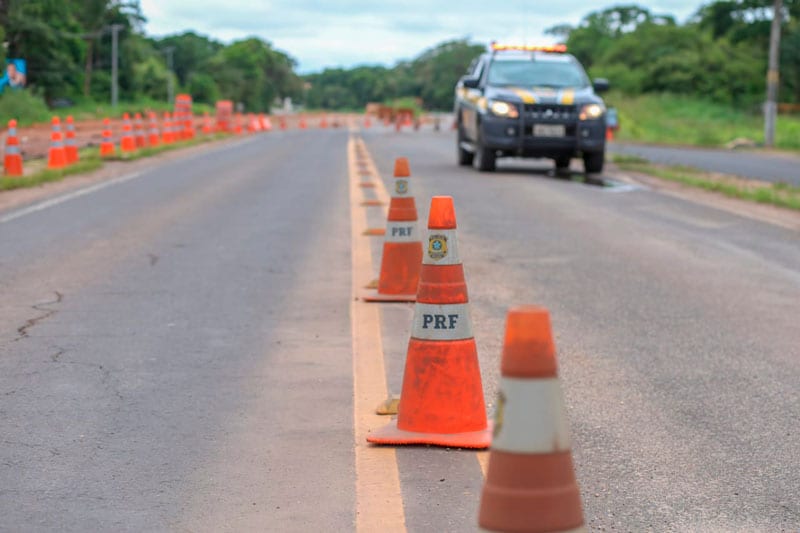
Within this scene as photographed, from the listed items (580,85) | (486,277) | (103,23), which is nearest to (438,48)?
(103,23)

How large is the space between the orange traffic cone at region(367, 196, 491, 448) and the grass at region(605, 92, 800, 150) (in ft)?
115

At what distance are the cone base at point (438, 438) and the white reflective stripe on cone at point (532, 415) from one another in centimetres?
198

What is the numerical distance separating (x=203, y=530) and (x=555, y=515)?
1481mm

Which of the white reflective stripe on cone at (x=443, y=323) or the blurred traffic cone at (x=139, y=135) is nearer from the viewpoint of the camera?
the white reflective stripe on cone at (x=443, y=323)

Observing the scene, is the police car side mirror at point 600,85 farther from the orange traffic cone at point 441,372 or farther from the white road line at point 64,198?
the orange traffic cone at point 441,372

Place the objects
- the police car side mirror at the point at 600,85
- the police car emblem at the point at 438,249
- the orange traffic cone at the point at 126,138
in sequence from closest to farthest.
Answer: the police car emblem at the point at 438,249, the police car side mirror at the point at 600,85, the orange traffic cone at the point at 126,138

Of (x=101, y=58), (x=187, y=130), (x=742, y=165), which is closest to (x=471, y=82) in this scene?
(x=742, y=165)

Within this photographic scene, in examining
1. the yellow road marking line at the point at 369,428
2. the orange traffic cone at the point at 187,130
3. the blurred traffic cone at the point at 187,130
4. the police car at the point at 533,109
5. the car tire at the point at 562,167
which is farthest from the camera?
the blurred traffic cone at the point at 187,130

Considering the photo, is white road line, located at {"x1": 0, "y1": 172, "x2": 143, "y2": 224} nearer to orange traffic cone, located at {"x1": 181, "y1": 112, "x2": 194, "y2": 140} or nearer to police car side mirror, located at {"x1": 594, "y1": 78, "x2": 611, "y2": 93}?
police car side mirror, located at {"x1": 594, "y1": 78, "x2": 611, "y2": 93}

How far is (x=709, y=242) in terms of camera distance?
1142 cm

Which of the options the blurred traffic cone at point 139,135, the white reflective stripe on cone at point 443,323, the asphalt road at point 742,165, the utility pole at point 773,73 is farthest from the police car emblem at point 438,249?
the utility pole at point 773,73

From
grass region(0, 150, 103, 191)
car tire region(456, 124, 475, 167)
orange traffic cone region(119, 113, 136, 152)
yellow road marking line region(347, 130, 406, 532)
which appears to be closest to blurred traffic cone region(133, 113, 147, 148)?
orange traffic cone region(119, 113, 136, 152)

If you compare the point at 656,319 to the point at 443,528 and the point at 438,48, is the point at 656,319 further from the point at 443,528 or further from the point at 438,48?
the point at 438,48

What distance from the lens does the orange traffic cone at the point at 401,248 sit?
7.80m
